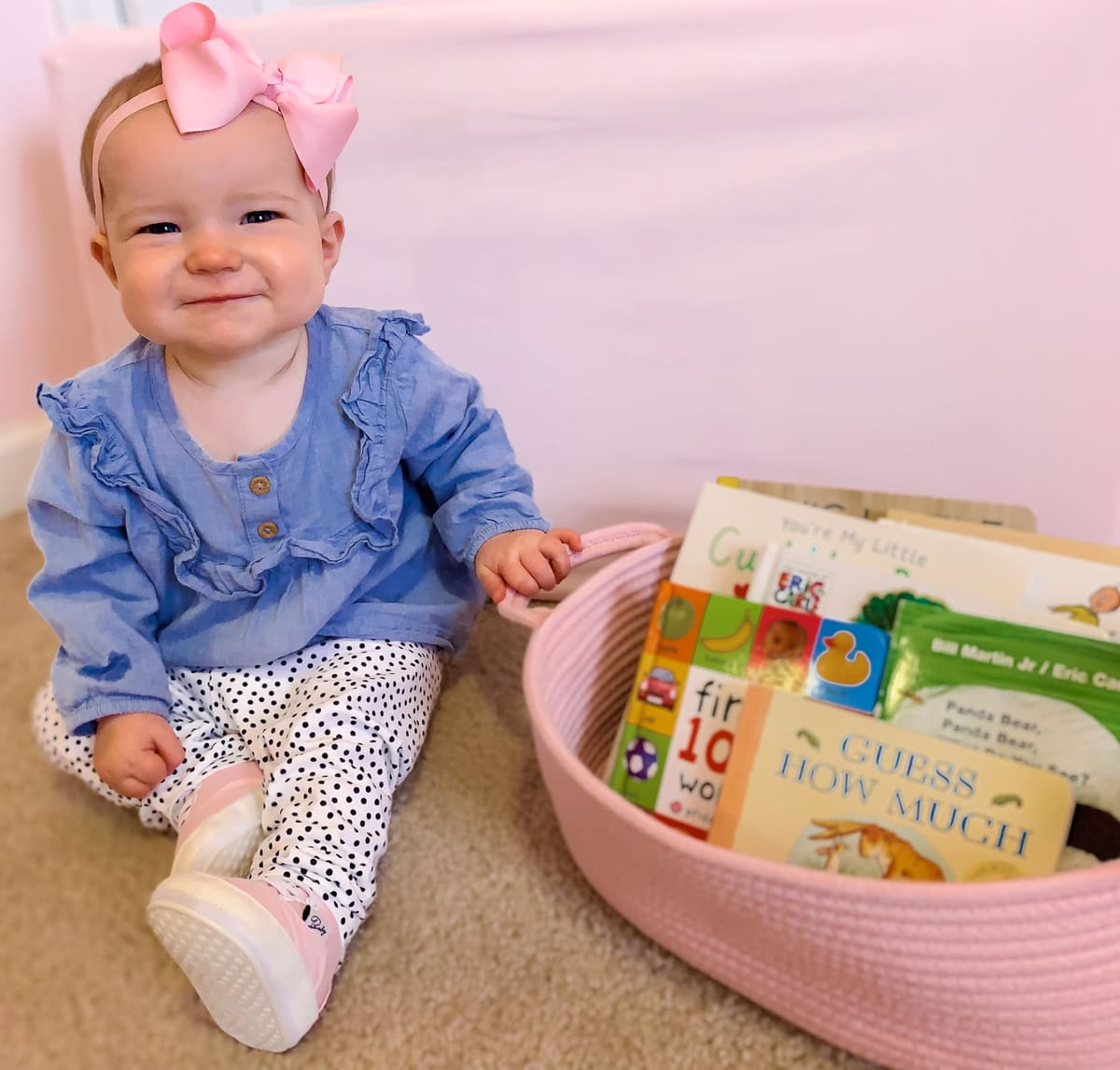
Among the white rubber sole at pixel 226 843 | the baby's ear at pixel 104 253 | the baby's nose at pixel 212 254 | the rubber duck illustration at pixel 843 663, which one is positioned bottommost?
the white rubber sole at pixel 226 843

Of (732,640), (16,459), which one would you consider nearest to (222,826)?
(732,640)

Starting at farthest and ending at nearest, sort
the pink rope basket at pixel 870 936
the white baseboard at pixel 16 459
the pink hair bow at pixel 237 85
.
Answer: the white baseboard at pixel 16 459
the pink hair bow at pixel 237 85
the pink rope basket at pixel 870 936

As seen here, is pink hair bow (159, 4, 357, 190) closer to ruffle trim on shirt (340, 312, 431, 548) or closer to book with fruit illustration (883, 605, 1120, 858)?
ruffle trim on shirt (340, 312, 431, 548)

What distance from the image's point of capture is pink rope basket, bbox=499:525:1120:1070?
47 cm

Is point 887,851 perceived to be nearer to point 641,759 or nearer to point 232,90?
point 641,759

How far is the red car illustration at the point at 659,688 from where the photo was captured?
0.67 meters

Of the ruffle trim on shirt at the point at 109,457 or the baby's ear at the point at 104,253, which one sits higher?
the baby's ear at the point at 104,253

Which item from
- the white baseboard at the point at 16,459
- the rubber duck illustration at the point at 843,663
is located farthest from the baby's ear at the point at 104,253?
the white baseboard at the point at 16,459

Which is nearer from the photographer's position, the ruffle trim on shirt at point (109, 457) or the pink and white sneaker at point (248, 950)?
the pink and white sneaker at point (248, 950)

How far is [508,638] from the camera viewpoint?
964mm

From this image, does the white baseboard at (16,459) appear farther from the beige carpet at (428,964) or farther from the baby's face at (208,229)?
the baby's face at (208,229)

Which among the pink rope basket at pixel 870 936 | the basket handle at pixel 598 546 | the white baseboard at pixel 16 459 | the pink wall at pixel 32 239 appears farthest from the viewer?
the white baseboard at pixel 16 459

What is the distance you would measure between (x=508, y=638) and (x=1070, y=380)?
21.7 inches

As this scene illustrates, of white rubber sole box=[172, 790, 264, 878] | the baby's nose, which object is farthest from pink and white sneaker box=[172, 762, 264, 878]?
the baby's nose
